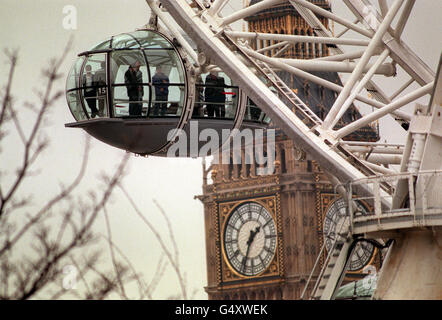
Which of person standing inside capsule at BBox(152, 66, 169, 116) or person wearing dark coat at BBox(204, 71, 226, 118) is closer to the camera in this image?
person standing inside capsule at BBox(152, 66, 169, 116)

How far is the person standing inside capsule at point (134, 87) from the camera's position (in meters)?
31.9

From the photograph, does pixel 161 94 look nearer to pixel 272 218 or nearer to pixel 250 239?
pixel 250 239

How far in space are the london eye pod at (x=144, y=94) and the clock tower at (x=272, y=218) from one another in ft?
226

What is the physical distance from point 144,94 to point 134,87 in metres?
0.27

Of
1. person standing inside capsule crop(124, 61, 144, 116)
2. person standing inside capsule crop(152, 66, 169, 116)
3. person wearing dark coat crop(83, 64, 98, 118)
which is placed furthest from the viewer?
person wearing dark coat crop(83, 64, 98, 118)

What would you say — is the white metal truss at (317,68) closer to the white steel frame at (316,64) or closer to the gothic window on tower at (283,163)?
the white steel frame at (316,64)

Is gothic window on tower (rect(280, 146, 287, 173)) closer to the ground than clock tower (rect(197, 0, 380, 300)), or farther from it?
farther from it

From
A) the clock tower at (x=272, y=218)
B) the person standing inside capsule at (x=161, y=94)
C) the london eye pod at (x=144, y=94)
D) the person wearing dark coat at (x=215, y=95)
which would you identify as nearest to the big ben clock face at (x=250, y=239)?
the clock tower at (x=272, y=218)

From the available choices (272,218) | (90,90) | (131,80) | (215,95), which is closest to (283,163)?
(272,218)

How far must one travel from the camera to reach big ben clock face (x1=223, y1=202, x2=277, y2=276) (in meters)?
102

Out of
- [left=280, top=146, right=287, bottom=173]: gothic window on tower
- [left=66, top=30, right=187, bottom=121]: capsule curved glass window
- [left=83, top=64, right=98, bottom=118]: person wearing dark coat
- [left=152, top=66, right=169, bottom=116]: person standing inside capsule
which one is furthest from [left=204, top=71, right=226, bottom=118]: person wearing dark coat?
[left=280, top=146, right=287, bottom=173]: gothic window on tower

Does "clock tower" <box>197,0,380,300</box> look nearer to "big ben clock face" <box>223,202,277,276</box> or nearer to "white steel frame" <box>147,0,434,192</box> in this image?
"big ben clock face" <box>223,202,277,276</box>

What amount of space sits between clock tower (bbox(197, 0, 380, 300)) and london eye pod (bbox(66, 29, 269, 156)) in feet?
226

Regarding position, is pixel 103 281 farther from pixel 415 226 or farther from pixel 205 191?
pixel 205 191
